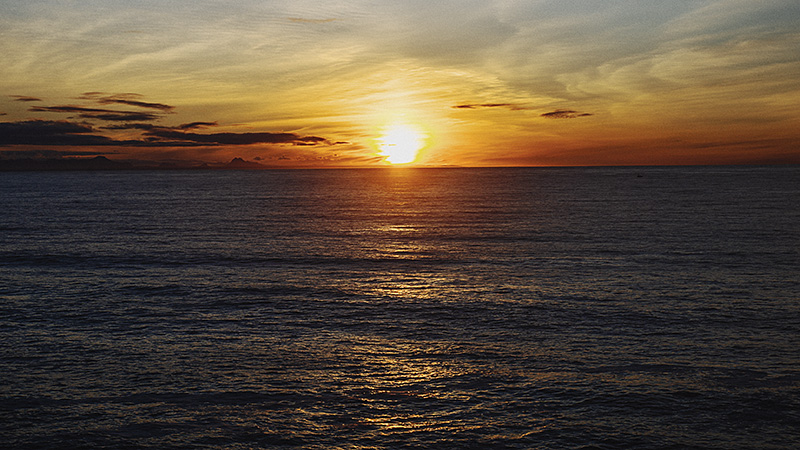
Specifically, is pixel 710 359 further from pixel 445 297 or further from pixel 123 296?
pixel 123 296

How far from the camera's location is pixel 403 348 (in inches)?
785

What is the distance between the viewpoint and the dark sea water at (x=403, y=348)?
1417cm

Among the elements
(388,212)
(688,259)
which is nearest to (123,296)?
(688,259)

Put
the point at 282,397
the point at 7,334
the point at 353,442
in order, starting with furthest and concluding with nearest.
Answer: the point at 7,334 < the point at 282,397 < the point at 353,442

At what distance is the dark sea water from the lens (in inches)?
558

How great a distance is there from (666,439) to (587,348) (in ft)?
20.8

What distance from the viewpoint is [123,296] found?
28188 mm

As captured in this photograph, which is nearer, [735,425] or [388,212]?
[735,425]

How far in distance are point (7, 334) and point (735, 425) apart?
23.7 m

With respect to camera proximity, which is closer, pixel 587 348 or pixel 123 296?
pixel 587 348

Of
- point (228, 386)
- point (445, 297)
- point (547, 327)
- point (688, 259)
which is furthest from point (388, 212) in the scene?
point (228, 386)

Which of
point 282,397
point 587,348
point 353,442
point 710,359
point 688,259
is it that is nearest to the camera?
point 353,442

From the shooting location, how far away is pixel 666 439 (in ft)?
44.7

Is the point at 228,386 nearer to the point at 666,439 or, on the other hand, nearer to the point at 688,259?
the point at 666,439
